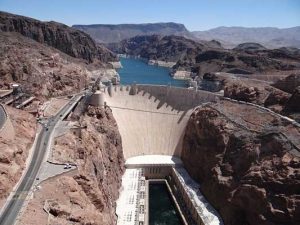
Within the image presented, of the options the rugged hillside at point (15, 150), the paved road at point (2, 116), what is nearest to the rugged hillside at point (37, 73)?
the paved road at point (2, 116)

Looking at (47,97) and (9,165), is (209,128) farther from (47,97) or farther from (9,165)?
(9,165)

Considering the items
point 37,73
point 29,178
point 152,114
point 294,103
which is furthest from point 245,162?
point 37,73

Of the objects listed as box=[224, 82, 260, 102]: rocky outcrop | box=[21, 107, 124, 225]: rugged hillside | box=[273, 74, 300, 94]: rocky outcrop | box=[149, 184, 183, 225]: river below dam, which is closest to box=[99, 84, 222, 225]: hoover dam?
box=[149, 184, 183, 225]: river below dam

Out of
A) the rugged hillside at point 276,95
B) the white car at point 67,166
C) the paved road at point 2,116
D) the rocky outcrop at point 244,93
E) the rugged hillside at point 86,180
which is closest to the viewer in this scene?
the rugged hillside at point 86,180

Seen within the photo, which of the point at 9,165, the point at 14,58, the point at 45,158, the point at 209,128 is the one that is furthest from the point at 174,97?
the point at 9,165

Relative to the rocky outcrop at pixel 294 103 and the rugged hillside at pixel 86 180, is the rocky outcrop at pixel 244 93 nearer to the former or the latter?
the rocky outcrop at pixel 294 103

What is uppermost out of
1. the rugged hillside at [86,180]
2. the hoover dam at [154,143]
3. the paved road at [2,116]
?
the paved road at [2,116]

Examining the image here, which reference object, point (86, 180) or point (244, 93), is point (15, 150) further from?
point (244, 93)
